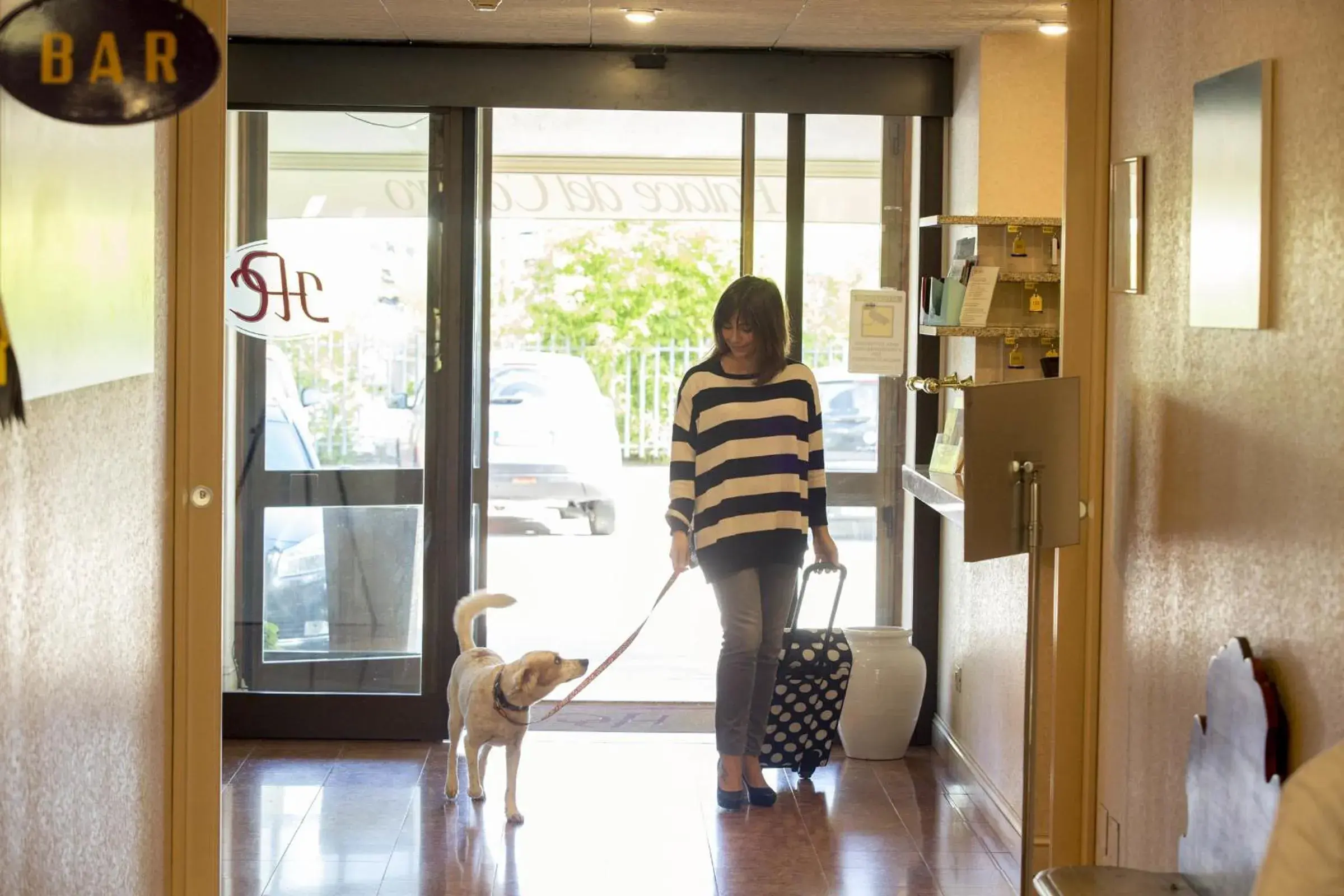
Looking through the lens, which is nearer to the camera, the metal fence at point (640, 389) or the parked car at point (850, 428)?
the parked car at point (850, 428)

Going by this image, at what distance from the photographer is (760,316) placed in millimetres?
4438

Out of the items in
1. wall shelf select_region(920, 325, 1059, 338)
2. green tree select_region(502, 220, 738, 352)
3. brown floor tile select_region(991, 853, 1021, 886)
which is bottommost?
brown floor tile select_region(991, 853, 1021, 886)

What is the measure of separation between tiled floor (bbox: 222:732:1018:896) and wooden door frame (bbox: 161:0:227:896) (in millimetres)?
723

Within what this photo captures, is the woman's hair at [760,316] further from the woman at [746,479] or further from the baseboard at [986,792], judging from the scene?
the baseboard at [986,792]

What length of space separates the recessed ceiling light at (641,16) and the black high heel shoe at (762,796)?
2.32 m

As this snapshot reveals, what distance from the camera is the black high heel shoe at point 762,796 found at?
462cm

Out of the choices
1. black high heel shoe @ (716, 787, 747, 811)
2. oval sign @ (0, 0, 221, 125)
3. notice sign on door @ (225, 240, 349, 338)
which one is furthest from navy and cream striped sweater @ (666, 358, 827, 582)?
oval sign @ (0, 0, 221, 125)

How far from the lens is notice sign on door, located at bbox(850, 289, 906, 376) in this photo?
5.17 metres

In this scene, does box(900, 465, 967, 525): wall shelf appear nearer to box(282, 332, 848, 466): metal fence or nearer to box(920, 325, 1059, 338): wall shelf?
box(920, 325, 1059, 338): wall shelf

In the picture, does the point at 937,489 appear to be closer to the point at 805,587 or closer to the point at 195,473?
the point at 805,587

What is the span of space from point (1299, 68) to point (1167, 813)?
1.42 meters

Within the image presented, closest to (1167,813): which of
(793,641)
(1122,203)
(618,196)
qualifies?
(1122,203)

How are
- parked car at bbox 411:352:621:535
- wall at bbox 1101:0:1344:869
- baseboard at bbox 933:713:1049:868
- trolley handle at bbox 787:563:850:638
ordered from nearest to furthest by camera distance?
wall at bbox 1101:0:1344:869 → baseboard at bbox 933:713:1049:868 → trolley handle at bbox 787:563:850:638 → parked car at bbox 411:352:621:535

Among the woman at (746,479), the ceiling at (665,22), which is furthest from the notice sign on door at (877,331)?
the ceiling at (665,22)
